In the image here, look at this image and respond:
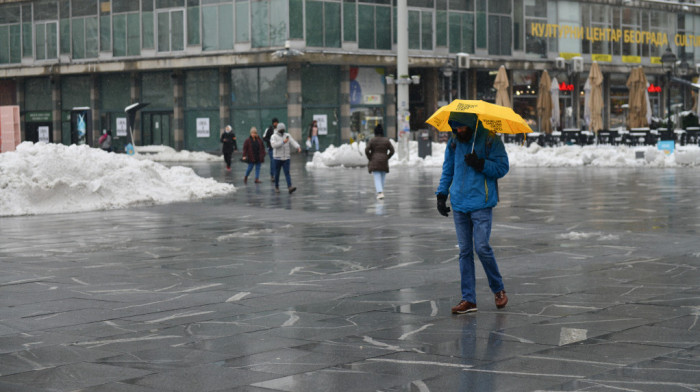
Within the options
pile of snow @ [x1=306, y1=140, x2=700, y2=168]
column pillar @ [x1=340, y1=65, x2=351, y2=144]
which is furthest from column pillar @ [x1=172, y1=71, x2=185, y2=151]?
pile of snow @ [x1=306, y1=140, x2=700, y2=168]

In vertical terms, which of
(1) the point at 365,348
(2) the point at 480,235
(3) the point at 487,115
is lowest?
(1) the point at 365,348

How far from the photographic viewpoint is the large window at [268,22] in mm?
53125

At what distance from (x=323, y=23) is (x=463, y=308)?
4657cm

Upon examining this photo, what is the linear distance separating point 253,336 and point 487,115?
267cm

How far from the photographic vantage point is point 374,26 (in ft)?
183

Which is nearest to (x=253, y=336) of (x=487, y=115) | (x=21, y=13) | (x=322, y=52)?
(x=487, y=115)

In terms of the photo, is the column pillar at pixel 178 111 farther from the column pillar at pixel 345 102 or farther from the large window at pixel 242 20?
the column pillar at pixel 345 102

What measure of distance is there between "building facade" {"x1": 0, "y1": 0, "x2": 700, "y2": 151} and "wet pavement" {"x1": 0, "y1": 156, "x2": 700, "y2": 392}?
3585 cm

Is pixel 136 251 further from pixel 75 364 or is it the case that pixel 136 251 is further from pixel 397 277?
pixel 75 364

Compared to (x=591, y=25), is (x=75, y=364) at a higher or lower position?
lower

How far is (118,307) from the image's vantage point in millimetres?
9055

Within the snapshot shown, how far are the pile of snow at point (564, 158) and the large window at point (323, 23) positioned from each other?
1305 centimetres

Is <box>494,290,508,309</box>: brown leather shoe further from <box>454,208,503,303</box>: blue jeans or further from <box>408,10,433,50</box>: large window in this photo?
<box>408,10,433,50</box>: large window

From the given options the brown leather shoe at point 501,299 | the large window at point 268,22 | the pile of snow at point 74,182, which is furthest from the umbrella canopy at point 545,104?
the brown leather shoe at point 501,299
